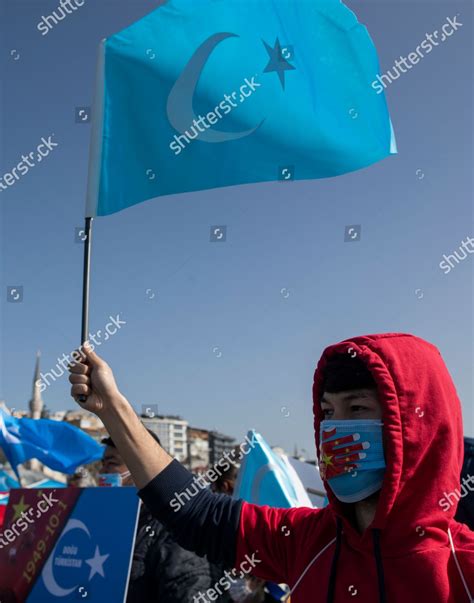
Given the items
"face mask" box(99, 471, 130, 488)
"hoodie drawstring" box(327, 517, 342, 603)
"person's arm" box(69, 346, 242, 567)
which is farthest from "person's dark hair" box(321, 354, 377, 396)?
"face mask" box(99, 471, 130, 488)

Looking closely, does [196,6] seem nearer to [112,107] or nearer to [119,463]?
[112,107]

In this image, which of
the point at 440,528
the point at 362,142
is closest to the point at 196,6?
the point at 362,142

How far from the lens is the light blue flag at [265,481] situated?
19.6ft

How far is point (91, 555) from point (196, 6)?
3.26m

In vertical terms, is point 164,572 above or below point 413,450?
below

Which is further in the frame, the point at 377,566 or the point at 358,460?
the point at 358,460

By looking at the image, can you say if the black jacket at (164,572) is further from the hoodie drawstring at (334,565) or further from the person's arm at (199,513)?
the hoodie drawstring at (334,565)

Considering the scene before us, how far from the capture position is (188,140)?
4.11 m
